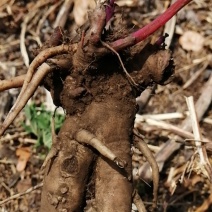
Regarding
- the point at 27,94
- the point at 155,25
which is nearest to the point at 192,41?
the point at 155,25

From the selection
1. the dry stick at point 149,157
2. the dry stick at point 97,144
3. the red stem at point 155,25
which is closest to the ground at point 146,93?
the dry stick at point 149,157

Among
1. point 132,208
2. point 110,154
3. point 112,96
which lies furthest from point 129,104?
point 132,208

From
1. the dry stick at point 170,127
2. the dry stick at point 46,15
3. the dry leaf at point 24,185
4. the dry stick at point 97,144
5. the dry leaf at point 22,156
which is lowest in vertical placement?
the dry leaf at point 24,185

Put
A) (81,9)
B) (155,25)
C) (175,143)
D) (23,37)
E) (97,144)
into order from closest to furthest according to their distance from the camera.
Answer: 1. (155,25)
2. (97,144)
3. (175,143)
4. (23,37)
5. (81,9)

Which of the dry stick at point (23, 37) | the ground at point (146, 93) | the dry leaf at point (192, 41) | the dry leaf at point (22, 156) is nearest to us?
the ground at point (146, 93)

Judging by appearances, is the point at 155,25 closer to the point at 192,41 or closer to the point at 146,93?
the point at 146,93

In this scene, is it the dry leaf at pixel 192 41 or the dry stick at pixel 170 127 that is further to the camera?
the dry leaf at pixel 192 41

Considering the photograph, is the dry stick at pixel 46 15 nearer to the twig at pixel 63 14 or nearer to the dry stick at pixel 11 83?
the twig at pixel 63 14

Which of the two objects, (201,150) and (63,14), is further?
(63,14)
